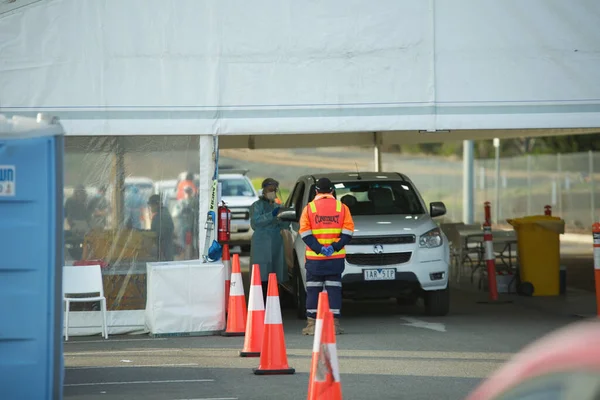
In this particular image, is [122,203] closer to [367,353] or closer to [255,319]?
[255,319]

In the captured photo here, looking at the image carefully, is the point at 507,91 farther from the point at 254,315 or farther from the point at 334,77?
the point at 254,315

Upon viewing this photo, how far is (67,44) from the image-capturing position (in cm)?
1369

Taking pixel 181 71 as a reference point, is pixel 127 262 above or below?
below

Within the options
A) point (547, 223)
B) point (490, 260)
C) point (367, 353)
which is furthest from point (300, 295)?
point (547, 223)

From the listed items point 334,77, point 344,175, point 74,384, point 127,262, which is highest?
point 334,77

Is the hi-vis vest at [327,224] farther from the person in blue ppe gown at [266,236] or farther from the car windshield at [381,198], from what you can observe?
the person in blue ppe gown at [266,236]

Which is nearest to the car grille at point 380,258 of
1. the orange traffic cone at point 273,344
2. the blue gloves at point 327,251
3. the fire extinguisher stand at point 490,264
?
the blue gloves at point 327,251

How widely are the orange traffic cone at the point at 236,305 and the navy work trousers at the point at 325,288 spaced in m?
0.76

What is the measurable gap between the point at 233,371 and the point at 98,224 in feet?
13.0

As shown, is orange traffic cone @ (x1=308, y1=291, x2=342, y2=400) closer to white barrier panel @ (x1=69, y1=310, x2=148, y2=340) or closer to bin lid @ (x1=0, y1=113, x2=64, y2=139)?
bin lid @ (x1=0, y1=113, x2=64, y2=139)

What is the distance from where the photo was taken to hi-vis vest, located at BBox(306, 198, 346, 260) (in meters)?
13.2

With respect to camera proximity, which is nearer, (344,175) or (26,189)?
(26,189)

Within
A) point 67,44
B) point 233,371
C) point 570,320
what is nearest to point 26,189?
point 233,371

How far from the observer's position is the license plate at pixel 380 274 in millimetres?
14430
